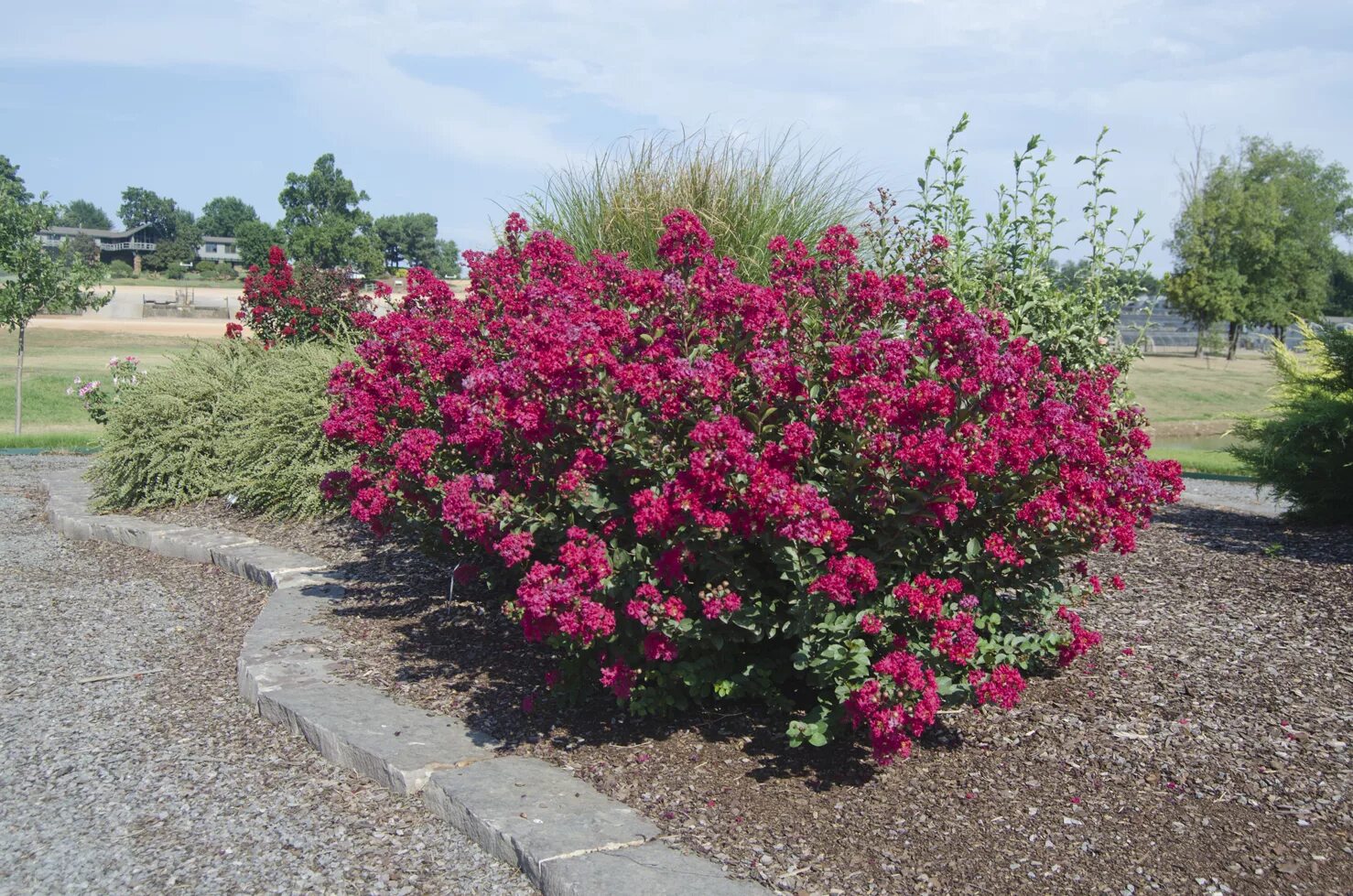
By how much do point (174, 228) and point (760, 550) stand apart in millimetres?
128563

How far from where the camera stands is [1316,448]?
6742 millimetres

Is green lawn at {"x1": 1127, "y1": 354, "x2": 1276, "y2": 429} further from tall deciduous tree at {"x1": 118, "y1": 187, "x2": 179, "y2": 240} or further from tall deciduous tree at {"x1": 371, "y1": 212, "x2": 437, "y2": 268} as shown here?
tall deciduous tree at {"x1": 118, "y1": 187, "x2": 179, "y2": 240}

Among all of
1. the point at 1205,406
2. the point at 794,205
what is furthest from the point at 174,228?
the point at 794,205

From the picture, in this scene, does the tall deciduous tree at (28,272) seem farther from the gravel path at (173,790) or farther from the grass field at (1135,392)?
the gravel path at (173,790)

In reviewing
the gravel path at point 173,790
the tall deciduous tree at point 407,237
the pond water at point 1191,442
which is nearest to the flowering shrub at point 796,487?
the gravel path at point 173,790

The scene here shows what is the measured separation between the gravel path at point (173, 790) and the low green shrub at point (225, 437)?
1.90m

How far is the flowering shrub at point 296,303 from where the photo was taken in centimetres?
1019

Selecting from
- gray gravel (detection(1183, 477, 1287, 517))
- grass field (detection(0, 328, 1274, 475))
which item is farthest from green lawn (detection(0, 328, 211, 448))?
gray gravel (detection(1183, 477, 1287, 517))

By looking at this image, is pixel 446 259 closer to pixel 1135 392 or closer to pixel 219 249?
pixel 219 249

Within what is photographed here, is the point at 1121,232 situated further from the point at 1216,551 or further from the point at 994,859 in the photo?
the point at 994,859

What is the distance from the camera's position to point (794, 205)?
7.24 metres

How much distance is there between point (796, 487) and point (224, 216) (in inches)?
5329

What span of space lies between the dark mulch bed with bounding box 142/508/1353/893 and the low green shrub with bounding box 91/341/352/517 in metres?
2.74

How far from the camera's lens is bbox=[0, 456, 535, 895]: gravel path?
2971 millimetres
